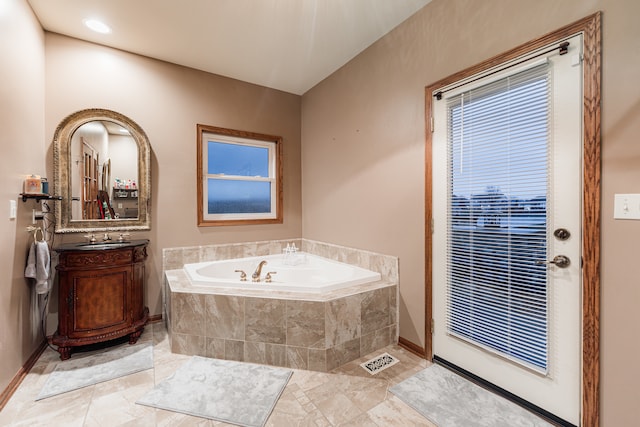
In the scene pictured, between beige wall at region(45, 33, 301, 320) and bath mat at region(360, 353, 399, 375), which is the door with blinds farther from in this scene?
beige wall at region(45, 33, 301, 320)

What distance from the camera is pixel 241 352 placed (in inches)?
86.0

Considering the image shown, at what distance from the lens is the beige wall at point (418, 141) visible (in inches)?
51.3

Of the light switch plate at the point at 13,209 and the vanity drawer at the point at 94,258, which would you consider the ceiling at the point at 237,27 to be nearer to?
the light switch plate at the point at 13,209

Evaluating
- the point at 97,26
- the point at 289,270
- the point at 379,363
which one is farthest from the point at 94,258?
the point at 379,363

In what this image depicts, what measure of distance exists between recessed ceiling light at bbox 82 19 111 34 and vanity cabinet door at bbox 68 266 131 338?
2.06 m

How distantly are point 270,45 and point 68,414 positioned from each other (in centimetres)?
310

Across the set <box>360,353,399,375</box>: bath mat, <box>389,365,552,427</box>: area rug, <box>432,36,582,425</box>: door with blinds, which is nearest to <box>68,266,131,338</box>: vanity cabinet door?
<box>360,353,399,375</box>: bath mat

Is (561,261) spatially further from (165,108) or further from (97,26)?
(97,26)

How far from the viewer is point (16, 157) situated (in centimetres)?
195

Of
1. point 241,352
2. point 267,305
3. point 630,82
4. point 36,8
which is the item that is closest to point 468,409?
point 267,305

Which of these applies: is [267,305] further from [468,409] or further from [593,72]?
[593,72]

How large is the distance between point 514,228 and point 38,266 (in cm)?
326

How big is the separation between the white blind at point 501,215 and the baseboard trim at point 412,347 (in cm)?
33

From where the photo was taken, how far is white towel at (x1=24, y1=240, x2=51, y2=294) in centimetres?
205
